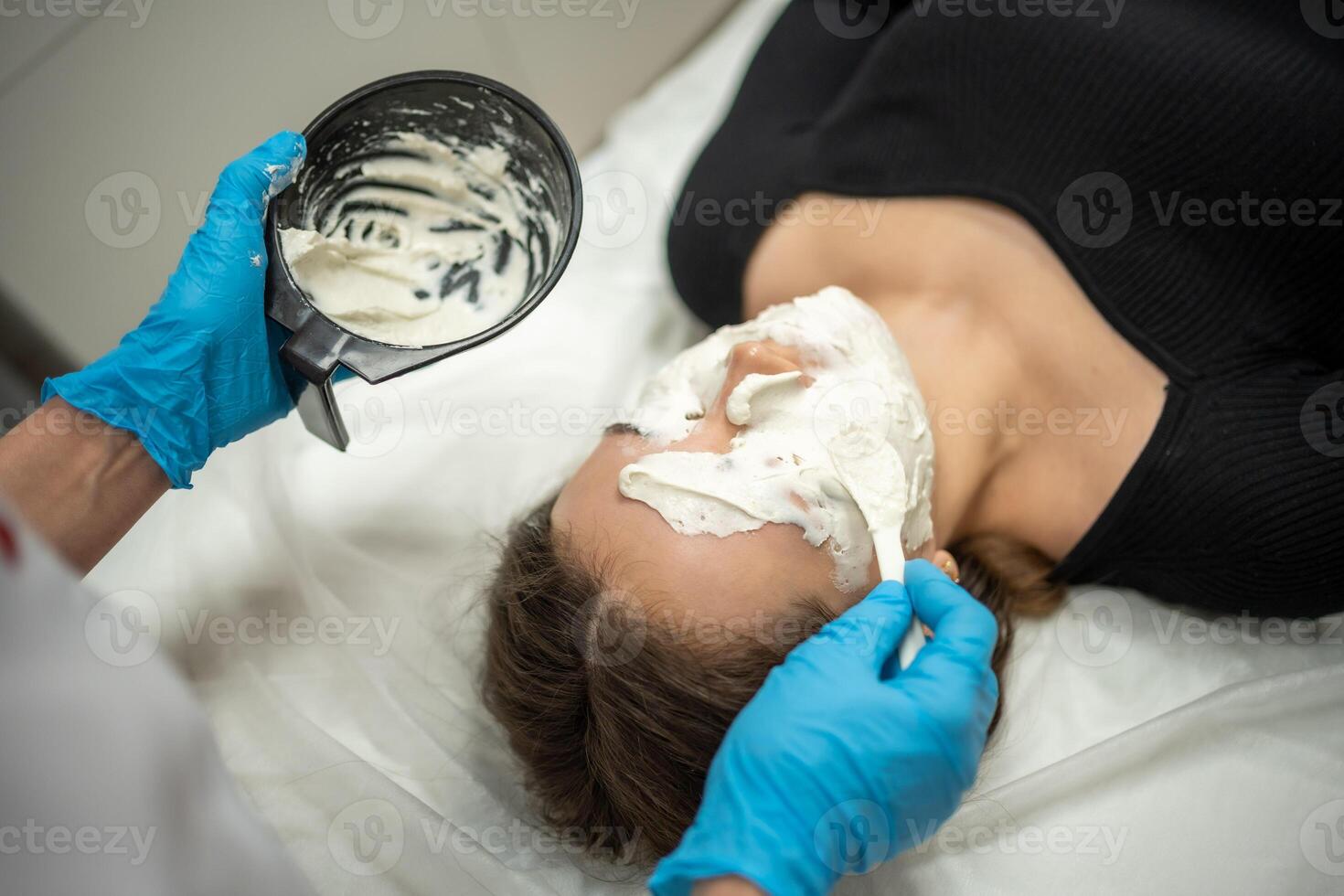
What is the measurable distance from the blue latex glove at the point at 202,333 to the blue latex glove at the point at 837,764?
2.06ft

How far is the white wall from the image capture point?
984 millimetres

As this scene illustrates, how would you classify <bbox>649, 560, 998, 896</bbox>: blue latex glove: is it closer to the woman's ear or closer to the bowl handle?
the woman's ear

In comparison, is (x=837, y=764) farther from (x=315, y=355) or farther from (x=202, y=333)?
(x=202, y=333)

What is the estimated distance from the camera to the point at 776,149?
4.08 feet

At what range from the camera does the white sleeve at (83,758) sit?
1.58 feet

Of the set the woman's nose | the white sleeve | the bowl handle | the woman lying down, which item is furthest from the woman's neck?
the white sleeve

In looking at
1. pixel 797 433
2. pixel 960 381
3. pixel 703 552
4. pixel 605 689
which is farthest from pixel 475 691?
pixel 960 381

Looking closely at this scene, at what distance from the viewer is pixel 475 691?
1.10 metres

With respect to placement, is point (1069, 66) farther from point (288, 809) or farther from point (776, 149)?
point (288, 809)

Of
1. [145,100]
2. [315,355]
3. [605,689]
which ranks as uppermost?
[145,100]

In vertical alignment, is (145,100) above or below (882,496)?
above

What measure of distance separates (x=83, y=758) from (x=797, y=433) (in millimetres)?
632

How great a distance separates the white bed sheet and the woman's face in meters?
0.32

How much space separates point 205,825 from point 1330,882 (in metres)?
1.15
